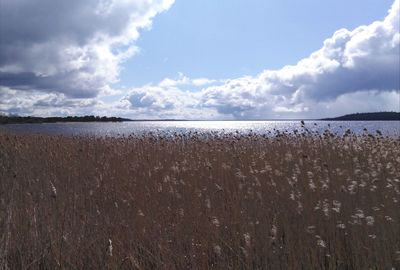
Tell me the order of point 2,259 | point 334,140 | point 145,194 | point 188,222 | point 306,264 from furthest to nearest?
point 334,140 → point 145,194 → point 188,222 → point 306,264 → point 2,259

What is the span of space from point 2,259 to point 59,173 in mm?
5673

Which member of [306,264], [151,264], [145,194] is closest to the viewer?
[306,264]

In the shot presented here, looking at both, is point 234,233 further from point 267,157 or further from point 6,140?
point 6,140

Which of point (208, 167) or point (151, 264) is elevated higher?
point (208, 167)

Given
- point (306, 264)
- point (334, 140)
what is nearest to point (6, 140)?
point (334, 140)

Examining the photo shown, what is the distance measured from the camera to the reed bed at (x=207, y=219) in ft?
13.0

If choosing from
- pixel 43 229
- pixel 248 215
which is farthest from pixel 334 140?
pixel 43 229

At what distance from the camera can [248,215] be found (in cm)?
509

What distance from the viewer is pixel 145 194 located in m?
6.16

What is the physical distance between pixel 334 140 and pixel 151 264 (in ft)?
26.9

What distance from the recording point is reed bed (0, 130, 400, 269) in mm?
3977

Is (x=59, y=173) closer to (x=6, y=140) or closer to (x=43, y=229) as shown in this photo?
(x=43, y=229)

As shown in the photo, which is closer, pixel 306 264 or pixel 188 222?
pixel 306 264

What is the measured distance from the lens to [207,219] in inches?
188
